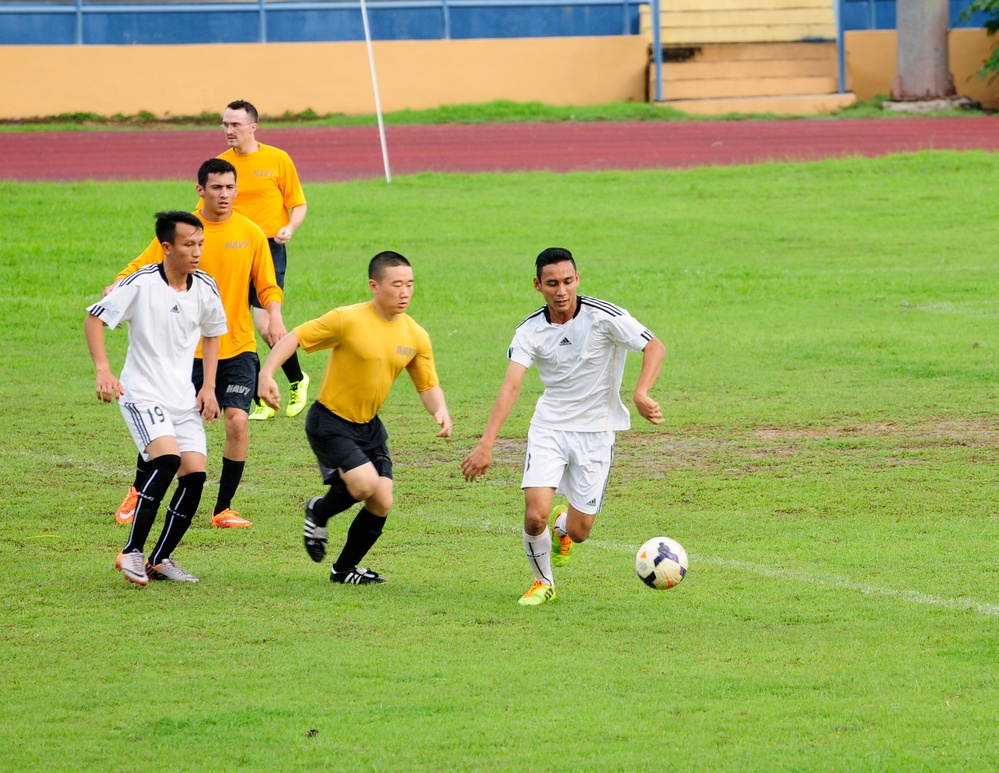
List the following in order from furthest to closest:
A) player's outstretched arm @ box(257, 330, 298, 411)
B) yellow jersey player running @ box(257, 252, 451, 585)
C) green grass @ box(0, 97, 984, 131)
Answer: green grass @ box(0, 97, 984, 131) → yellow jersey player running @ box(257, 252, 451, 585) → player's outstretched arm @ box(257, 330, 298, 411)

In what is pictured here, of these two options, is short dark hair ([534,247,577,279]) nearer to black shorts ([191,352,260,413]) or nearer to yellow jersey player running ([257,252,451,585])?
yellow jersey player running ([257,252,451,585])

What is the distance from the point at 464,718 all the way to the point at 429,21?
31332 mm

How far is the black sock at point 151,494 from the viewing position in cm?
705

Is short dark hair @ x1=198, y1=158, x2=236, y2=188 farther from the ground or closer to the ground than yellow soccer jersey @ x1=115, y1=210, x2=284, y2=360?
farther from the ground

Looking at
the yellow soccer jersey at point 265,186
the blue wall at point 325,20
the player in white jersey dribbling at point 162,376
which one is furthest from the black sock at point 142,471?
the blue wall at point 325,20

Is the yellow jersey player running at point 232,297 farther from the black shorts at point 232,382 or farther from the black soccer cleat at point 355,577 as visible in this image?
the black soccer cleat at point 355,577

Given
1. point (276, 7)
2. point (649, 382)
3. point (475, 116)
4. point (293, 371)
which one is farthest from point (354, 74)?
point (649, 382)

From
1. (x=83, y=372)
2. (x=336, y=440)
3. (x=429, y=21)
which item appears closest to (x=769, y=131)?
(x=429, y=21)

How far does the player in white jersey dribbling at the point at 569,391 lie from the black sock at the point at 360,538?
0.75 m

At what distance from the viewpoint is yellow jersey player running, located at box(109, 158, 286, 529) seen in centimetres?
834

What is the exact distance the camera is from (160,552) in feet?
23.6

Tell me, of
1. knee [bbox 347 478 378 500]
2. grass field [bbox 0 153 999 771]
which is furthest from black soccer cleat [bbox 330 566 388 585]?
knee [bbox 347 478 378 500]

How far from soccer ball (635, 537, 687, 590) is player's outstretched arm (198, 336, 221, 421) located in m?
2.28

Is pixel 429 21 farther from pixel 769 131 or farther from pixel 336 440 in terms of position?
pixel 336 440
